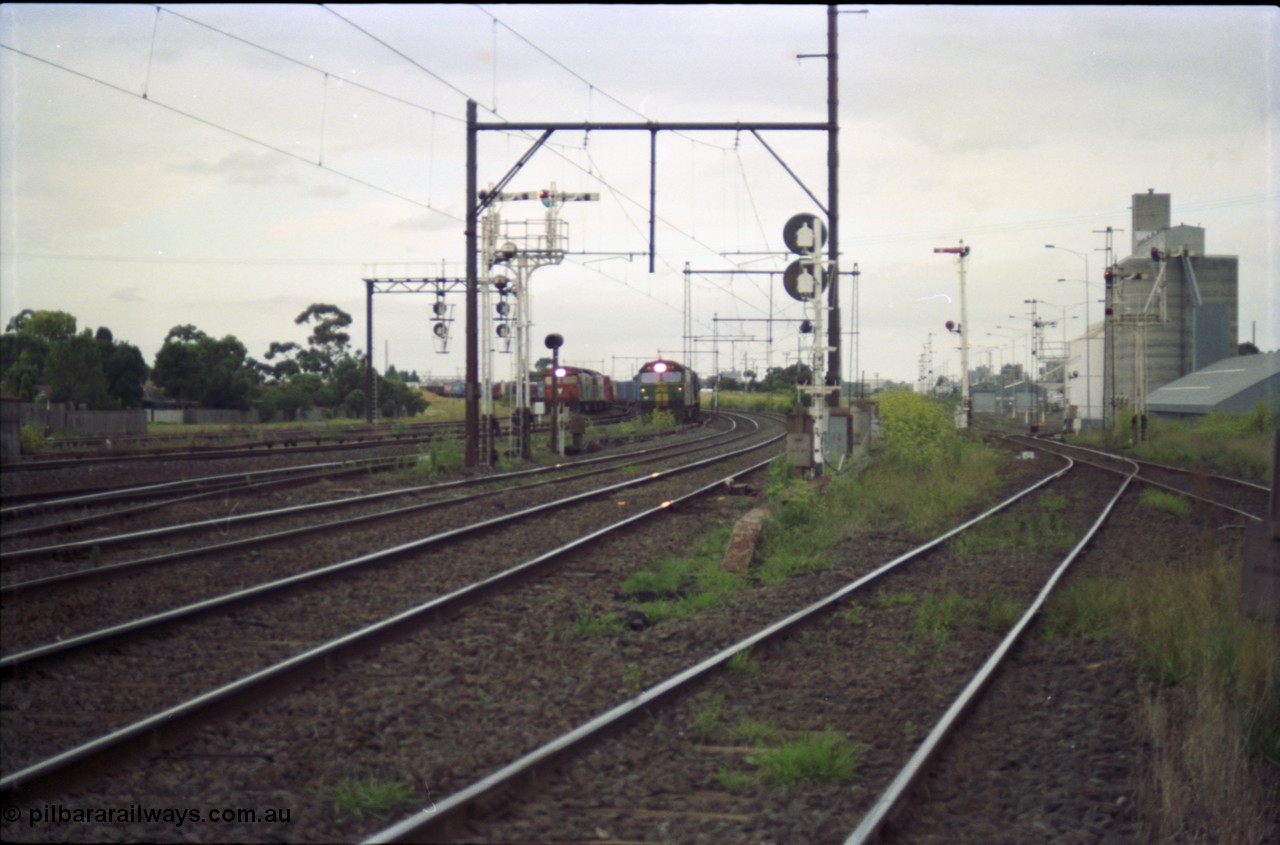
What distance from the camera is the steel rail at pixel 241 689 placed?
201 inches

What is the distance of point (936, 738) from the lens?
5.93 meters

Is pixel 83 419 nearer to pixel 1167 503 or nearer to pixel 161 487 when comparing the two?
pixel 161 487

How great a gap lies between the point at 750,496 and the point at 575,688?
11856mm

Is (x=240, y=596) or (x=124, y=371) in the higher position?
(x=124, y=371)

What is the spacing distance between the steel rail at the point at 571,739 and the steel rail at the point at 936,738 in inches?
60.6

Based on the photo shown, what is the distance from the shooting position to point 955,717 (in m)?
6.35

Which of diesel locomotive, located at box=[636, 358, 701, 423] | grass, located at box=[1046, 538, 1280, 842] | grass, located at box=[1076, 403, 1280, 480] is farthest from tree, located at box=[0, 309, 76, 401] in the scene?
diesel locomotive, located at box=[636, 358, 701, 423]

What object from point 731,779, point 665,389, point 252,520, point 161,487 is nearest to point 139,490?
point 161,487

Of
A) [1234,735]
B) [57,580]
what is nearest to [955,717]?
[1234,735]

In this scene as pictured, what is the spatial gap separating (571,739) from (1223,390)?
149 ft

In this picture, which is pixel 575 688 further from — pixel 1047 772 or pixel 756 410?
pixel 756 410

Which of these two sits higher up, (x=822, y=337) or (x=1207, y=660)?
(x=822, y=337)

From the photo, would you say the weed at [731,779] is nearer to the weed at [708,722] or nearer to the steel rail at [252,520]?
the weed at [708,722]

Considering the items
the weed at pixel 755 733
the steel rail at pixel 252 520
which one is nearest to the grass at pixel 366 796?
the weed at pixel 755 733
